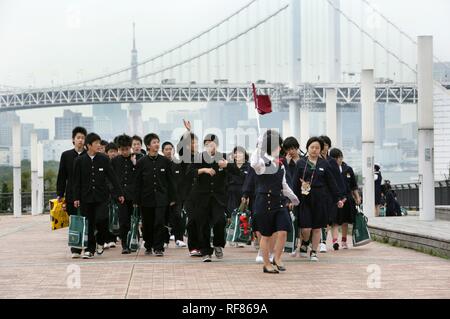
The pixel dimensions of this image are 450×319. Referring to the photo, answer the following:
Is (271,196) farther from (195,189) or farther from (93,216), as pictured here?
(93,216)

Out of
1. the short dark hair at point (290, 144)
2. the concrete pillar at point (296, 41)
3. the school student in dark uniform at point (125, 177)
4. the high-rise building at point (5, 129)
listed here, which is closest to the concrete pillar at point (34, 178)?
the concrete pillar at point (296, 41)

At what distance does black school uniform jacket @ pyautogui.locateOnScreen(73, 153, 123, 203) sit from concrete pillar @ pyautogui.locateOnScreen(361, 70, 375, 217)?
8.21 m

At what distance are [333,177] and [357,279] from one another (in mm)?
2751

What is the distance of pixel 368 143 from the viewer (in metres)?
20.2

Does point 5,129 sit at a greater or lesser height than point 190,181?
greater

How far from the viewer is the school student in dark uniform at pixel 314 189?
11.5 metres

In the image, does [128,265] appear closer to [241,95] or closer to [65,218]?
[65,218]

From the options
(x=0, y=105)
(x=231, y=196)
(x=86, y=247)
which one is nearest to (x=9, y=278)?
(x=86, y=247)

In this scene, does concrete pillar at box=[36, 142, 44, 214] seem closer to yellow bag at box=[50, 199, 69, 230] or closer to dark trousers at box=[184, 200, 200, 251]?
yellow bag at box=[50, 199, 69, 230]

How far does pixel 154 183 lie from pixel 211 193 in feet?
3.63

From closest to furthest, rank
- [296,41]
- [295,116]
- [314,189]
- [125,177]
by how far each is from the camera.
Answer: [314,189], [125,177], [295,116], [296,41]

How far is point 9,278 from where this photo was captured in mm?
9500

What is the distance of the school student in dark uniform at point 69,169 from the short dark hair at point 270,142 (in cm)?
307

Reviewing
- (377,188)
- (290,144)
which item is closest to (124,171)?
(290,144)
